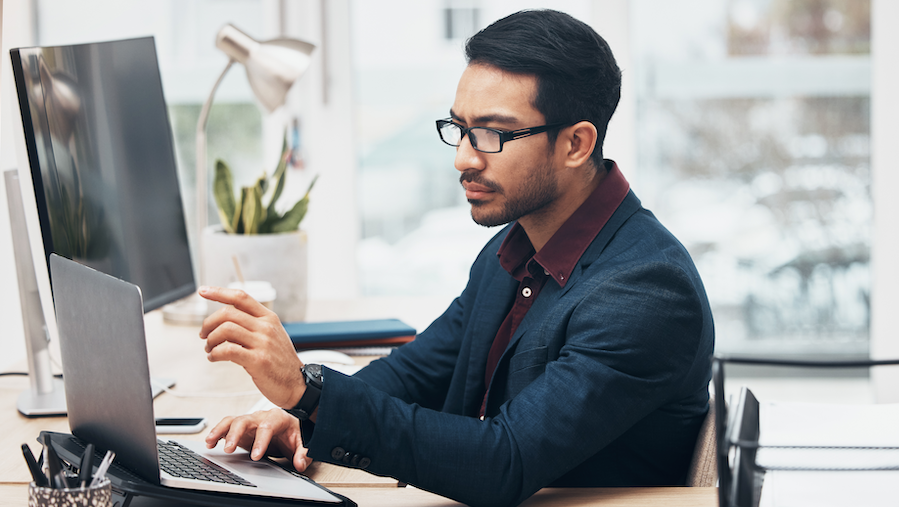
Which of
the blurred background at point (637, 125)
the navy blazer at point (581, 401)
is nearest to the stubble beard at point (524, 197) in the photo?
the navy blazer at point (581, 401)

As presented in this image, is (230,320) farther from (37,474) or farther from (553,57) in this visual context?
(553,57)

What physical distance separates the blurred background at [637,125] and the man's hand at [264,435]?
5.66 ft

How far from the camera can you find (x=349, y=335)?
1.60 m

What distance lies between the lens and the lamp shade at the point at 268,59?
6.22ft

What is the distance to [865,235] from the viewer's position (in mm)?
2781

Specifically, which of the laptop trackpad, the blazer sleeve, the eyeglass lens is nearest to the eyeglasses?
the eyeglass lens

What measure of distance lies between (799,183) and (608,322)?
2.13 m

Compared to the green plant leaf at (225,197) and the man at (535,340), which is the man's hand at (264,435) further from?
the green plant leaf at (225,197)

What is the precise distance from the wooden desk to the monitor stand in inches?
1.0

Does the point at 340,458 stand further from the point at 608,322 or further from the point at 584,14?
the point at 584,14

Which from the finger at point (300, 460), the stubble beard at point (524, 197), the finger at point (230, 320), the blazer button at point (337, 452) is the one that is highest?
the stubble beard at point (524, 197)

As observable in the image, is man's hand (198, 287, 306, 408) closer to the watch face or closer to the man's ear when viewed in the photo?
the watch face

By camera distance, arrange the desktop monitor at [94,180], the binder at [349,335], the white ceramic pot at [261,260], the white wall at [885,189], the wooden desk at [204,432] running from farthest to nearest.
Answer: the white wall at [885,189], the white ceramic pot at [261,260], the binder at [349,335], the desktop monitor at [94,180], the wooden desk at [204,432]

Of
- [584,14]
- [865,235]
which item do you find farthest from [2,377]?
[865,235]
